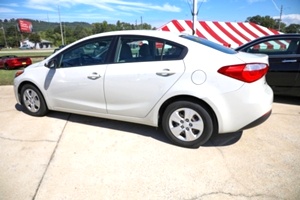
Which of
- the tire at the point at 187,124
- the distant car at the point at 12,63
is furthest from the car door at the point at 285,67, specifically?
the distant car at the point at 12,63

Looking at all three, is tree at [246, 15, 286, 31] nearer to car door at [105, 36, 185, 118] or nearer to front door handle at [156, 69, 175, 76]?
car door at [105, 36, 185, 118]

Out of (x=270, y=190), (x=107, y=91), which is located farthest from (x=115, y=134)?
(x=270, y=190)

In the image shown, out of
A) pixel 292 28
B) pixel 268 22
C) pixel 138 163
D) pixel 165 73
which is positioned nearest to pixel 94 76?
pixel 165 73

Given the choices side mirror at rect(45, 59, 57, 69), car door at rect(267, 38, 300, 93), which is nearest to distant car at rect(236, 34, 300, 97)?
car door at rect(267, 38, 300, 93)

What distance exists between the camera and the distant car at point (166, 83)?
288cm

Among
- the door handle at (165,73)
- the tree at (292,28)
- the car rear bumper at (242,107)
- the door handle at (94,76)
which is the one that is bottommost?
the car rear bumper at (242,107)

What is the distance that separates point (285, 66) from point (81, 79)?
4.07 m

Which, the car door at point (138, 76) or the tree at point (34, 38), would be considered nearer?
the car door at point (138, 76)

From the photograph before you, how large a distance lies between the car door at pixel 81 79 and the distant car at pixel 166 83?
0.04 ft

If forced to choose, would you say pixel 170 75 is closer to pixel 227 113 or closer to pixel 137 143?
pixel 227 113

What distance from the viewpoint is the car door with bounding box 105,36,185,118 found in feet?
10.2

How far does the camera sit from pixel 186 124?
3145mm

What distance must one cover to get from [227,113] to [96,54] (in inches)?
85.3

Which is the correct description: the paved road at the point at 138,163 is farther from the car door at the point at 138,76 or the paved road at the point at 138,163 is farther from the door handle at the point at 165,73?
the door handle at the point at 165,73
